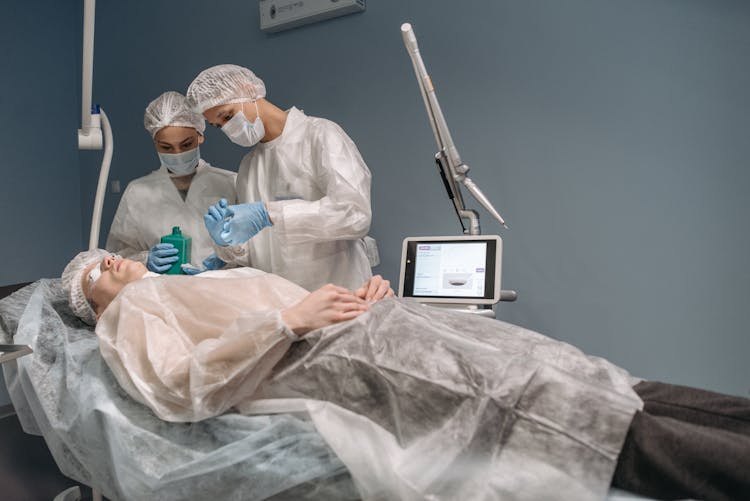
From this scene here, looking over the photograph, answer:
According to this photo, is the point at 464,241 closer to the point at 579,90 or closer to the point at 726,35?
the point at 579,90

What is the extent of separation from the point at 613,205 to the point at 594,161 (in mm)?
154

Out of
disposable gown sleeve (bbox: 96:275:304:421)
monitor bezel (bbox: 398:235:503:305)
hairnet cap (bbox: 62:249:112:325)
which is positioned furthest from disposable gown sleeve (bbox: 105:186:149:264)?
monitor bezel (bbox: 398:235:503:305)

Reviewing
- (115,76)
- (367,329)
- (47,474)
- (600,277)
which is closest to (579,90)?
(600,277)

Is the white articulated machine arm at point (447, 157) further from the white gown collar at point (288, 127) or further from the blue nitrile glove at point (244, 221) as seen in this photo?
the blue nitrile glove at point (244, 221)

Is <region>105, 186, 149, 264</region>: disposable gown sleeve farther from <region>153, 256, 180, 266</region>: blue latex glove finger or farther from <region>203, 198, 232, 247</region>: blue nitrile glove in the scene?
<region>203, 198, 232, 247</region>: blue nitrile glove

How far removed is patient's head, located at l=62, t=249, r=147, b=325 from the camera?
1.44 m

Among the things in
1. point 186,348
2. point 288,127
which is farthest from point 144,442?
point 288,127

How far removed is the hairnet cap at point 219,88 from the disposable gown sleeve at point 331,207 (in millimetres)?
254

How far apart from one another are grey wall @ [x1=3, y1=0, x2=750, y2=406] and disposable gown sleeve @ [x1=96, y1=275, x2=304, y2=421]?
1096 mm

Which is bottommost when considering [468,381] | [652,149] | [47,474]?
[47,474]

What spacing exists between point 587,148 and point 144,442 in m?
1.53

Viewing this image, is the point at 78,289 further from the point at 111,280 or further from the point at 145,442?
the point at 145,442

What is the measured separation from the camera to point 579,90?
185 cm

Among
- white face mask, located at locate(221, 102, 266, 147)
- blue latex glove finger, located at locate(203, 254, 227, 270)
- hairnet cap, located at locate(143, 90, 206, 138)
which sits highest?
hairnet cap, located at locate(143, 90, 206, 138)
